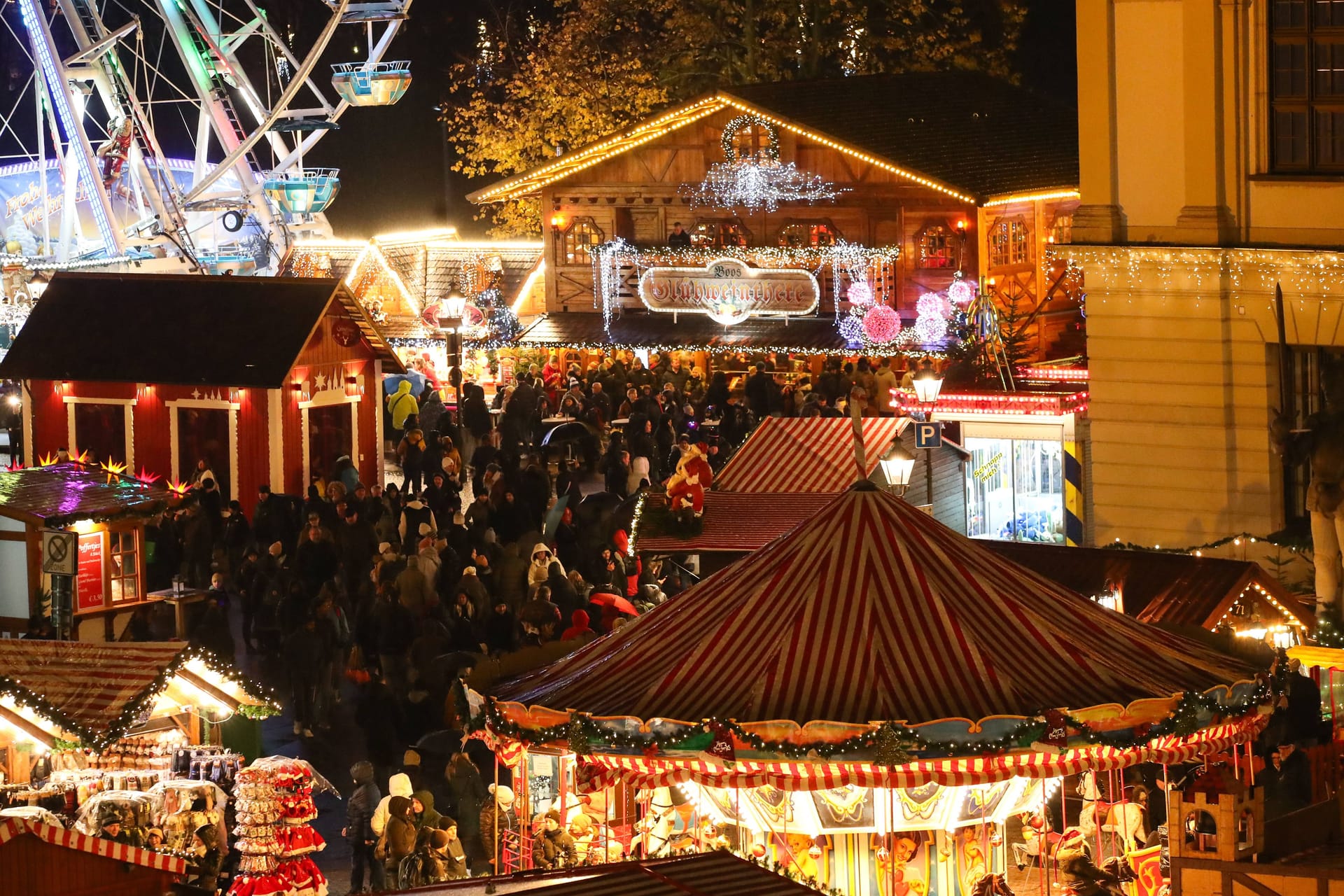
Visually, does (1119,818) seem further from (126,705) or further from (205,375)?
(205,375)

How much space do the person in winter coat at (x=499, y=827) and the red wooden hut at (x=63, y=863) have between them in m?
3.34

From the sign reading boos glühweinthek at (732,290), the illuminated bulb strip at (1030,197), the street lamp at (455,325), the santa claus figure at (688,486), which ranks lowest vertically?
the santa claus figure at (688,486)

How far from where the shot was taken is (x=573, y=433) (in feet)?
94.0

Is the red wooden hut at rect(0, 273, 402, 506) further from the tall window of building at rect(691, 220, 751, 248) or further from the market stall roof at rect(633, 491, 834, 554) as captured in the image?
the tall window of building at rect(691, 220, 751, 248)

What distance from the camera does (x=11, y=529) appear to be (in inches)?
658

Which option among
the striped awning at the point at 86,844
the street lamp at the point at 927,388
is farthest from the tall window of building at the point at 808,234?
the striped awning at the point at 86,844

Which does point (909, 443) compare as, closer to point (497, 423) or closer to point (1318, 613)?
point (1318, 613)

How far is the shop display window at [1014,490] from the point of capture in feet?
74.4

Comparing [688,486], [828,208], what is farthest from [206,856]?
[828,208]

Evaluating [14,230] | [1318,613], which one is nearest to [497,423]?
[1318,613]

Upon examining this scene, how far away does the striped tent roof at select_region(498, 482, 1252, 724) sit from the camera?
1085 centimetres

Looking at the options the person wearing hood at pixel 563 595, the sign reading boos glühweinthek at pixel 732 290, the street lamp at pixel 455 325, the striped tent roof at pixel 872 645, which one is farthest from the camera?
the sign reading boos glühweinthek at pixel 732 290

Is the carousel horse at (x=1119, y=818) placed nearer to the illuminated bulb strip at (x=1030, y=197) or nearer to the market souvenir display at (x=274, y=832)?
the market souvenir display at (x=274, y=832)

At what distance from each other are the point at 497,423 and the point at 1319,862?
77.6 ft
